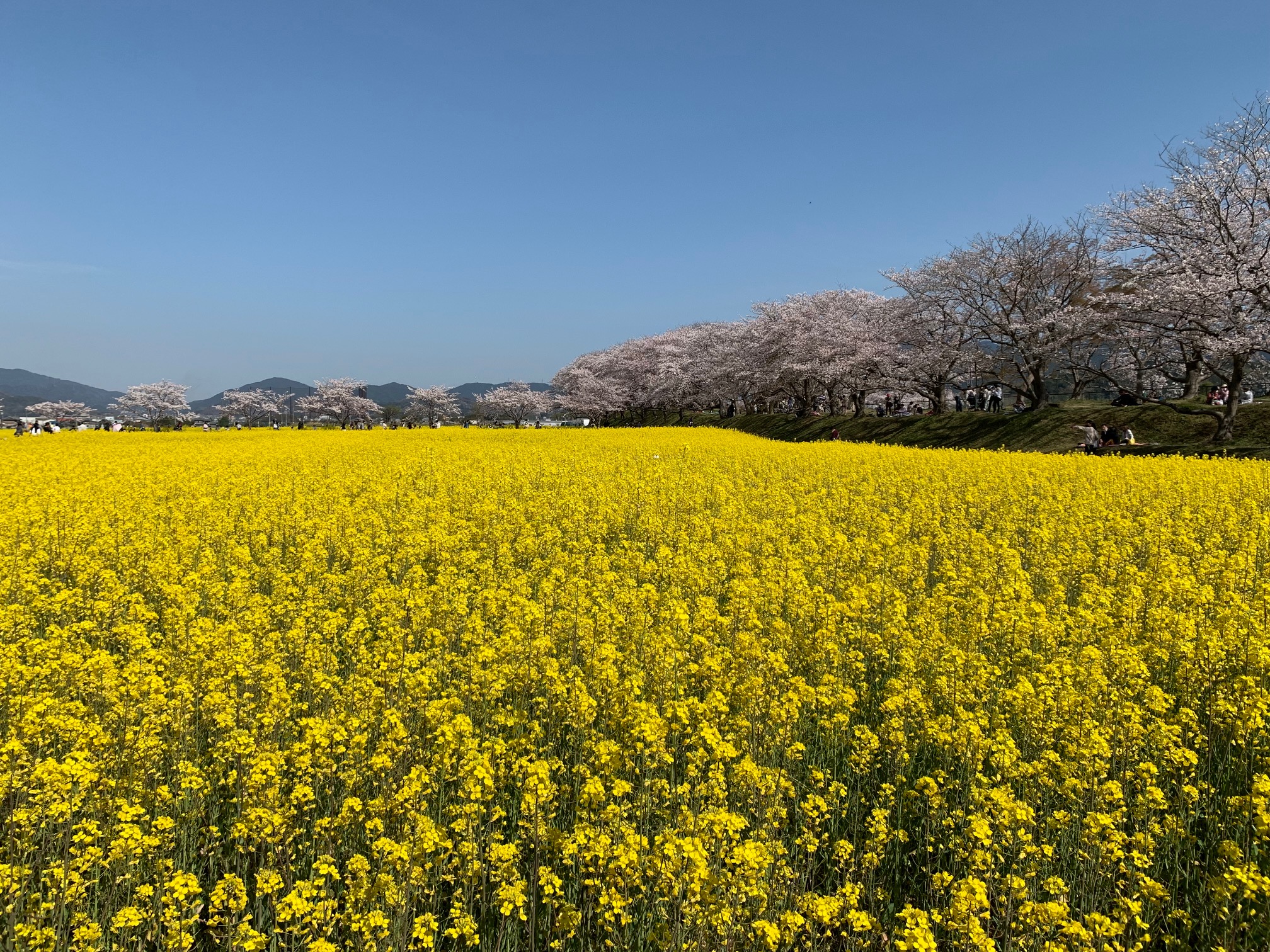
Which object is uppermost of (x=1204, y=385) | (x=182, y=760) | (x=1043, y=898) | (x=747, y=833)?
(x=1204, y=385)

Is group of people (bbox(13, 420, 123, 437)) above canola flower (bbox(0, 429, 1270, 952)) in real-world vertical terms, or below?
above

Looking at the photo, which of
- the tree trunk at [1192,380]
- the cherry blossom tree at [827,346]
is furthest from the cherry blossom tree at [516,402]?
the tree trunk at [1192,380]

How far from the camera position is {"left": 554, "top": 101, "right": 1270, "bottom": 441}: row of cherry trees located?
2872 cm

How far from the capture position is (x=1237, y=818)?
173 inches

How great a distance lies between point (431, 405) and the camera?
124500 mm

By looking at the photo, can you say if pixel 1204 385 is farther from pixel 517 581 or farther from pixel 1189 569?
pixel 517 581

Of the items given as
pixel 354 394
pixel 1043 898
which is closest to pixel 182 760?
pixel 1043 898

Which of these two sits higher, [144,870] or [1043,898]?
[144,870]

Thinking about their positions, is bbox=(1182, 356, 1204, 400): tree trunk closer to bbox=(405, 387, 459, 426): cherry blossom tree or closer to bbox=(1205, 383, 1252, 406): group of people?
bbox=(1205, 383, 1252, 406): group of people

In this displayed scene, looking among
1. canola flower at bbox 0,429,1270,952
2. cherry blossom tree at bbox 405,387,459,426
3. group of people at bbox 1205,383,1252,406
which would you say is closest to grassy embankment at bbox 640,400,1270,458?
group of people at bbox 1205,383,1252,406

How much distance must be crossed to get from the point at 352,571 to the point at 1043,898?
7638 mm

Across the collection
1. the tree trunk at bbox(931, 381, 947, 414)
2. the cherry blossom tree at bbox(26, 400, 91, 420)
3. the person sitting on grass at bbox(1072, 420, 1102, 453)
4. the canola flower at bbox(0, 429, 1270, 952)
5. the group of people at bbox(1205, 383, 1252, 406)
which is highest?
the cherry blossom tree at bbox(26, 400, 91, 420)

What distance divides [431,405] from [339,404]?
1561 cm

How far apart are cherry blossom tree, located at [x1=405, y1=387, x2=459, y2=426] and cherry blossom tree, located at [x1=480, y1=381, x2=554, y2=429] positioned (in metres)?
11.1
